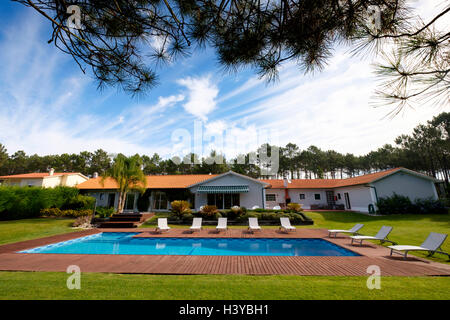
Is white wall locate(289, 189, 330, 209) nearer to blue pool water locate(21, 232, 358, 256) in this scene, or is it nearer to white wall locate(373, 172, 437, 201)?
white wall locate(373, 172, 437, 201)

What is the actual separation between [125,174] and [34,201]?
10.3m

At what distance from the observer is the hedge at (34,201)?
19922mm

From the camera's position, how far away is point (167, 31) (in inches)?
190

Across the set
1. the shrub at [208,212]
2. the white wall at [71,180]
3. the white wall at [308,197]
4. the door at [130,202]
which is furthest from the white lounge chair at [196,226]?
the white wall at [71,180]

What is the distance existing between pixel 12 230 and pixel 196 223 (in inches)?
598

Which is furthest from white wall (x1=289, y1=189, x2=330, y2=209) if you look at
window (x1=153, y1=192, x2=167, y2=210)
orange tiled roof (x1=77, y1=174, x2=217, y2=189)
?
window (x1=153, y1=192, x2=167, y2=210)

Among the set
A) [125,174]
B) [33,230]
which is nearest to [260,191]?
[125,174]

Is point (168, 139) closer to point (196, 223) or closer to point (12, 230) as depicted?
point (196, 223)

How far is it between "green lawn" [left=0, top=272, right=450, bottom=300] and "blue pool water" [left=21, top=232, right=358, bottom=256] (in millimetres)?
4853

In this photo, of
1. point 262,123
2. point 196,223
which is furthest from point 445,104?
point 196,223

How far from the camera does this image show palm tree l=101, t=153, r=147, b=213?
23281 millimetres

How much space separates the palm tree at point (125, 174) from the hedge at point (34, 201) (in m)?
4.08

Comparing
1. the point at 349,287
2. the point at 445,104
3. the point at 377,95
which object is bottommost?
the point at 349,287

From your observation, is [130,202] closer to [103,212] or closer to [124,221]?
[103,212]
